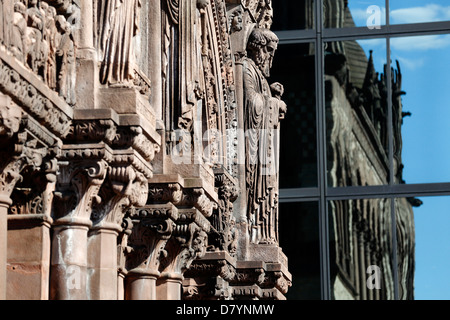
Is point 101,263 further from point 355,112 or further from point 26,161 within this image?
point 355,112

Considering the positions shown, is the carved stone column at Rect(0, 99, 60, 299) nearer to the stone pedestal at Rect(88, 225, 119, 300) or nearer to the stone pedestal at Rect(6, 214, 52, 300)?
the stone pedestal at Rect(6, 214, 52, 300)

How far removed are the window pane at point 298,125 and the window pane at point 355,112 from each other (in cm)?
33

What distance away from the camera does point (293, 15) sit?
1046 inches

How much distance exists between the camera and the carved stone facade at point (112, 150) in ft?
36.8

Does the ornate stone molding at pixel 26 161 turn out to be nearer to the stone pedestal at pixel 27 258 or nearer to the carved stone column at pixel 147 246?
the stone pedestal at pixel 27 258

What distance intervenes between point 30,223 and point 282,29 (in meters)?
15.1

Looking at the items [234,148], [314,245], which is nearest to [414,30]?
[314,245]

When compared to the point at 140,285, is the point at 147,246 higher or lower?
higher

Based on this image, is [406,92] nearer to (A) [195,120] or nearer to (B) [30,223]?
(A) [195,120]

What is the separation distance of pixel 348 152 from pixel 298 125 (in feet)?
3.59

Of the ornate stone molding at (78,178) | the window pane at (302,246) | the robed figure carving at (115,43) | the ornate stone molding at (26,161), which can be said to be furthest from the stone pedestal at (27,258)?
the window pane at (302,246)

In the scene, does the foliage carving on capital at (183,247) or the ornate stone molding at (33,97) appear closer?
the ornate stone molding at (33,97)

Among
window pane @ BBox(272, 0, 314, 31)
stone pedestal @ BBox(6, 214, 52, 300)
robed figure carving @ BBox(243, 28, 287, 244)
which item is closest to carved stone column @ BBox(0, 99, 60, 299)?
stone pedestal @ BBox(6, 214, 52, 300)

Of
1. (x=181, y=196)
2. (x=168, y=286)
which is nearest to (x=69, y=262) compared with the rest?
(x=181, y=196)
